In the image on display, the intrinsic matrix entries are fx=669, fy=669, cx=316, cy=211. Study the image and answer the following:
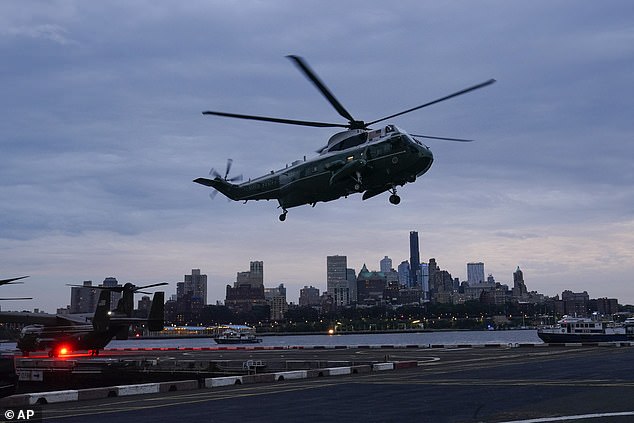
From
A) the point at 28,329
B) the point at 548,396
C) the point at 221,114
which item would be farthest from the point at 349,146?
the point at 28,329

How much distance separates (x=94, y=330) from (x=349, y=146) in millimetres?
36716

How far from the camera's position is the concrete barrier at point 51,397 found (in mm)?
23347

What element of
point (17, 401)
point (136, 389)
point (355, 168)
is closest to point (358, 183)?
point (355, 168)

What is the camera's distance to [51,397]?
2406 centimetres

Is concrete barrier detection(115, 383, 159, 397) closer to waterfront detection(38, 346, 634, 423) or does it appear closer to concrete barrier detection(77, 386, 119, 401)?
concrete barrier detection(77, 386, 119, 401)

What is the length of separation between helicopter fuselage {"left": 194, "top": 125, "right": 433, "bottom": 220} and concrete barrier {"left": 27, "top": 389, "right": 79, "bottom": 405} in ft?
59.9

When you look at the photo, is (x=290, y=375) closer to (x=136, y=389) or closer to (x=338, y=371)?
(x=338, y=371)

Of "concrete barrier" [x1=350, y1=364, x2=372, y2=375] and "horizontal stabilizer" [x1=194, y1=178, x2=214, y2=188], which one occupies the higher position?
"horizontal stabilizer" [x1=194, y1=178, x2=214, y2=188]

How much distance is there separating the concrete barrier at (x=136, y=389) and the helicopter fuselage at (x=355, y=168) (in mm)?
15266

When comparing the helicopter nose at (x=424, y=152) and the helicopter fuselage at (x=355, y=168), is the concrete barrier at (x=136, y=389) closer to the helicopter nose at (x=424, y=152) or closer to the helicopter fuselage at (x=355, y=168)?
the helicopter fuselage at (x=355, y=168)

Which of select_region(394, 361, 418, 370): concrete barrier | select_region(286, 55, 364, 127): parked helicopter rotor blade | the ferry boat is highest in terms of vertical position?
select_region(286, 55, 364, 127): parked helicopter rotor blade

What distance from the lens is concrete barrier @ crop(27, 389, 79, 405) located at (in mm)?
23347

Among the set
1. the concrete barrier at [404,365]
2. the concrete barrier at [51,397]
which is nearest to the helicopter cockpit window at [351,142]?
the concrete barrier at [404,365]

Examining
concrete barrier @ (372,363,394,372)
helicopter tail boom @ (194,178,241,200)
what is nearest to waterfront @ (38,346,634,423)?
concrete barrier @ (372,363,394,372)
